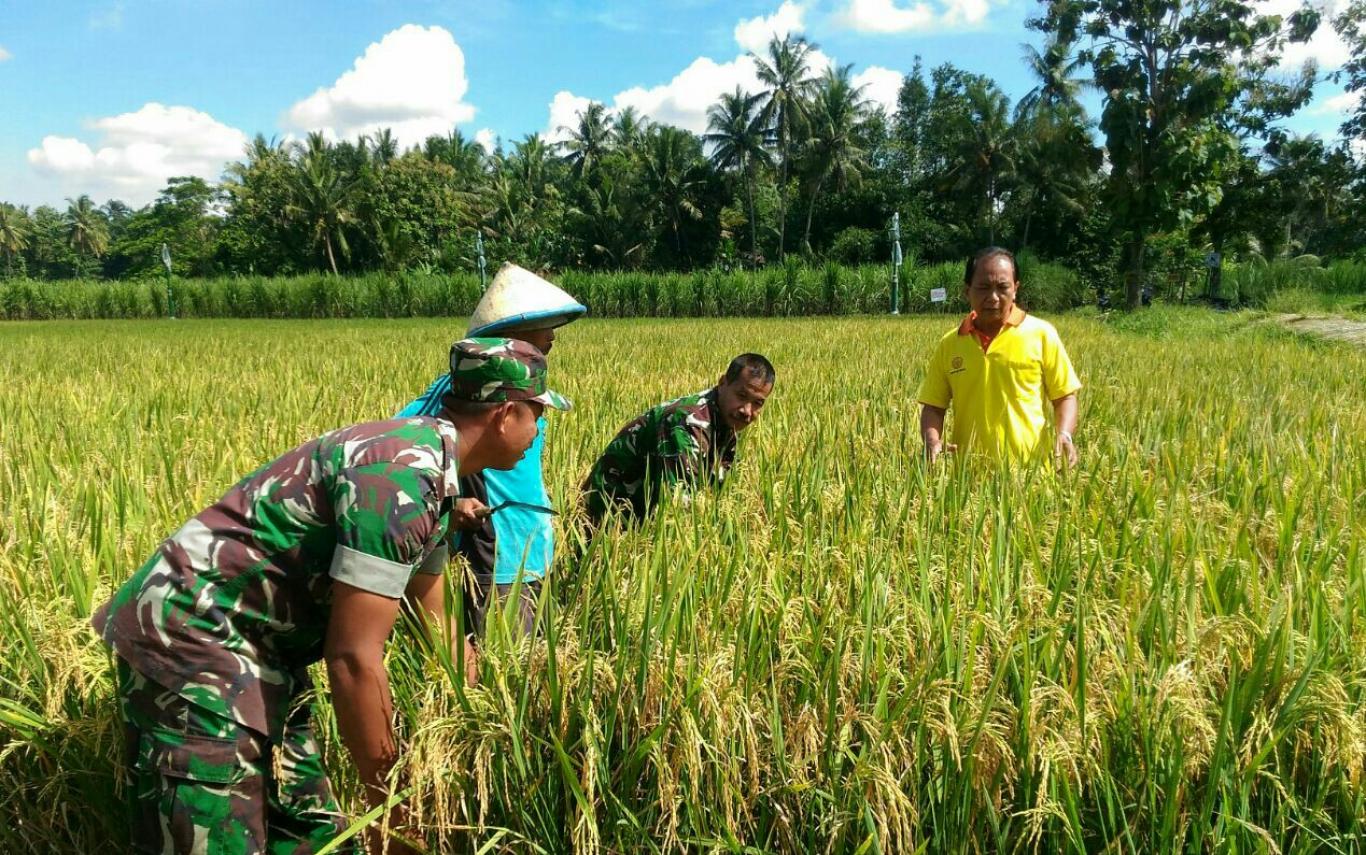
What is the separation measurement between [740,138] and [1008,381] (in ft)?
129

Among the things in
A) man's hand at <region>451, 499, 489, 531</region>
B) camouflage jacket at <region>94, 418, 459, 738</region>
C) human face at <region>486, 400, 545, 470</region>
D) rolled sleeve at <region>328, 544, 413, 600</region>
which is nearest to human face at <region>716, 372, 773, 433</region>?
man's hand at <region>451, 499, 489, 531</region>

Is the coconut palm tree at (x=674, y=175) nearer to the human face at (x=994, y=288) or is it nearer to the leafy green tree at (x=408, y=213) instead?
the leafy green tree at (x=408, y=213)

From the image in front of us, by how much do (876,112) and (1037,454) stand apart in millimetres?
45731

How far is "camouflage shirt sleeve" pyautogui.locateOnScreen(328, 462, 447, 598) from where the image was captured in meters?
1.16

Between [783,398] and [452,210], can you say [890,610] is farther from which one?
[452,210]

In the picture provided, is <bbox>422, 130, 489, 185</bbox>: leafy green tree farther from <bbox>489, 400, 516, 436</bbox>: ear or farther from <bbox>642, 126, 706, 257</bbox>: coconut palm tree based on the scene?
<bbox>489, 400, 516, 436</bbox>: ear

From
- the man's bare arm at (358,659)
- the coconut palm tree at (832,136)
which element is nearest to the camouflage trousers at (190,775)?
the man's bare arm at (358,659)

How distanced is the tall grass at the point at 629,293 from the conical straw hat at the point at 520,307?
75.3ft

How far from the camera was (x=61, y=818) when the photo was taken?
1.71 metres

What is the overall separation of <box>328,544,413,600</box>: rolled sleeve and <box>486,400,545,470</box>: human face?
0.95 feet

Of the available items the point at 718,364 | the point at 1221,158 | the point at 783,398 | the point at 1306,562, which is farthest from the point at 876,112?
the point at 1306,562

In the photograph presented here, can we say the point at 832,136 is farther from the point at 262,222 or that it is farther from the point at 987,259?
the point at 987,259

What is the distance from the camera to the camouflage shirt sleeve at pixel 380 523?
1.16 m

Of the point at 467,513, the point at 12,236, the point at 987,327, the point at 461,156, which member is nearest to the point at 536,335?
A: the point at 467,513
